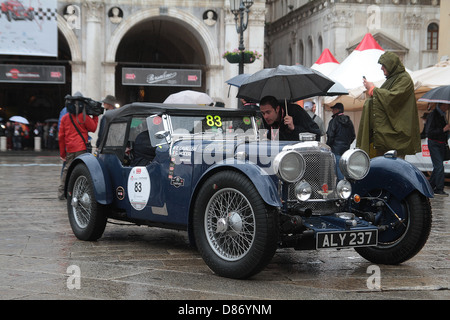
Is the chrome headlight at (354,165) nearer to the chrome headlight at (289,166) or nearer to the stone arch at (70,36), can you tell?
the chrome headlight at (289,166)

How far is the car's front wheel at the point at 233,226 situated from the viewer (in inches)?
183

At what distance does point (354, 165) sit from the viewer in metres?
5.39

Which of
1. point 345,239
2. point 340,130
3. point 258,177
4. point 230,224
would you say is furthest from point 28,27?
point 345,239

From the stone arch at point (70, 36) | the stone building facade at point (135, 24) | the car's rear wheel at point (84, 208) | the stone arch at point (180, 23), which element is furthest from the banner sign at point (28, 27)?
the car's rear wheel at point (84, 208)

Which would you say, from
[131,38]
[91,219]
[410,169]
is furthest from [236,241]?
Answer: [131,38]

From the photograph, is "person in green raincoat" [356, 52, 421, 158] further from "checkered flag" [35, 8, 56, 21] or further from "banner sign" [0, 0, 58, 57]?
"checkered flag" [35, 8, 56, 21]

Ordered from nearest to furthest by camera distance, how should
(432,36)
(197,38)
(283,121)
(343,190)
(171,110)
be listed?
(343,190) < (171,110) < (283,121) < (197,38) < (432,36)

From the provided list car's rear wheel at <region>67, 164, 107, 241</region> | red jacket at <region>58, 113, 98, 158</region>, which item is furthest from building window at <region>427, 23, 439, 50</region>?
car's rear wheel at <region>67, 164, 107, 241</region>

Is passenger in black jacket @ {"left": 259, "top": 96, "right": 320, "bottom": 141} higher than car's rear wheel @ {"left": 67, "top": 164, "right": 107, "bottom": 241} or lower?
higher

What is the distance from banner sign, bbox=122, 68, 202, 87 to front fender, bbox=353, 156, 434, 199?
21.1m

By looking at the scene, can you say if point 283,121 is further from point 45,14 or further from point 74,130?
point 45,14

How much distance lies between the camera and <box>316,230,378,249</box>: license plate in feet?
15.8

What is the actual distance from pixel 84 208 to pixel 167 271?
6.01 ft

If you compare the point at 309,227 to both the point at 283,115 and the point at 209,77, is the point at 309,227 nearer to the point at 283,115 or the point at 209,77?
the point at 283,115
